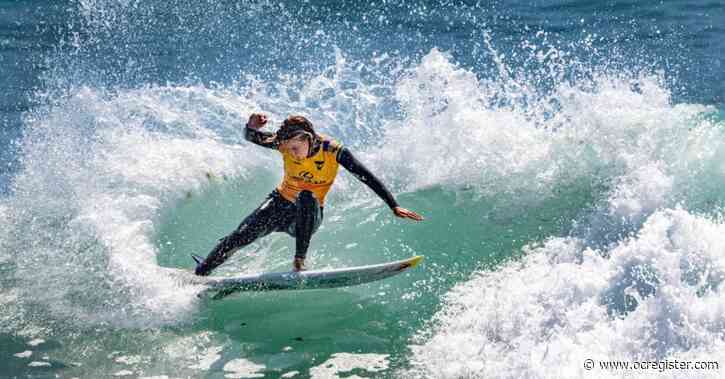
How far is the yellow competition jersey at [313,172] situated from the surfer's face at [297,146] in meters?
0.08

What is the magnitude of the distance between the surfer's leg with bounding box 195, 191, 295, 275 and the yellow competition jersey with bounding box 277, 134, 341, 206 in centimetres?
10

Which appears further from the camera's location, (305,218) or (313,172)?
(305,218)

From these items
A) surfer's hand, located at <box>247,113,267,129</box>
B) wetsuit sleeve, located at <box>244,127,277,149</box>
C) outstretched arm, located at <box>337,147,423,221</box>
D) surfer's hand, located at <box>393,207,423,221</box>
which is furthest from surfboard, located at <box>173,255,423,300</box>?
surfer's hand, located at <box>247,113,267,129</box>

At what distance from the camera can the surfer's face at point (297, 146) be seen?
6562 millimetres

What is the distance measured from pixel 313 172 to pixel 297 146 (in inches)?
13.1

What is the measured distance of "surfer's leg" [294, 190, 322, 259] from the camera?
6906 millimetres

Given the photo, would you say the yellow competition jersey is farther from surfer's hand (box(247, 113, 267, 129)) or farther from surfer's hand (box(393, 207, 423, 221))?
surfer's hand (box(393, 207, 423, 221))

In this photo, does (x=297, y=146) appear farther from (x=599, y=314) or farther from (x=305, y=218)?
(x=599, y=314)

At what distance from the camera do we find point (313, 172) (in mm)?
6824

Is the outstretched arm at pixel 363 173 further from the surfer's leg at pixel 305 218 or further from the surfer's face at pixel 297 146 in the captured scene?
the surfer's leg at pixel 305 218

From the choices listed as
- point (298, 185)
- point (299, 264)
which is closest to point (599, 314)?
point (299, 264)

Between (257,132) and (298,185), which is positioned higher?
(257,132)

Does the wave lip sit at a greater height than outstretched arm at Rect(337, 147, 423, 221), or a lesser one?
lesser

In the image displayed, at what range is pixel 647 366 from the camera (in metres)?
5.43
